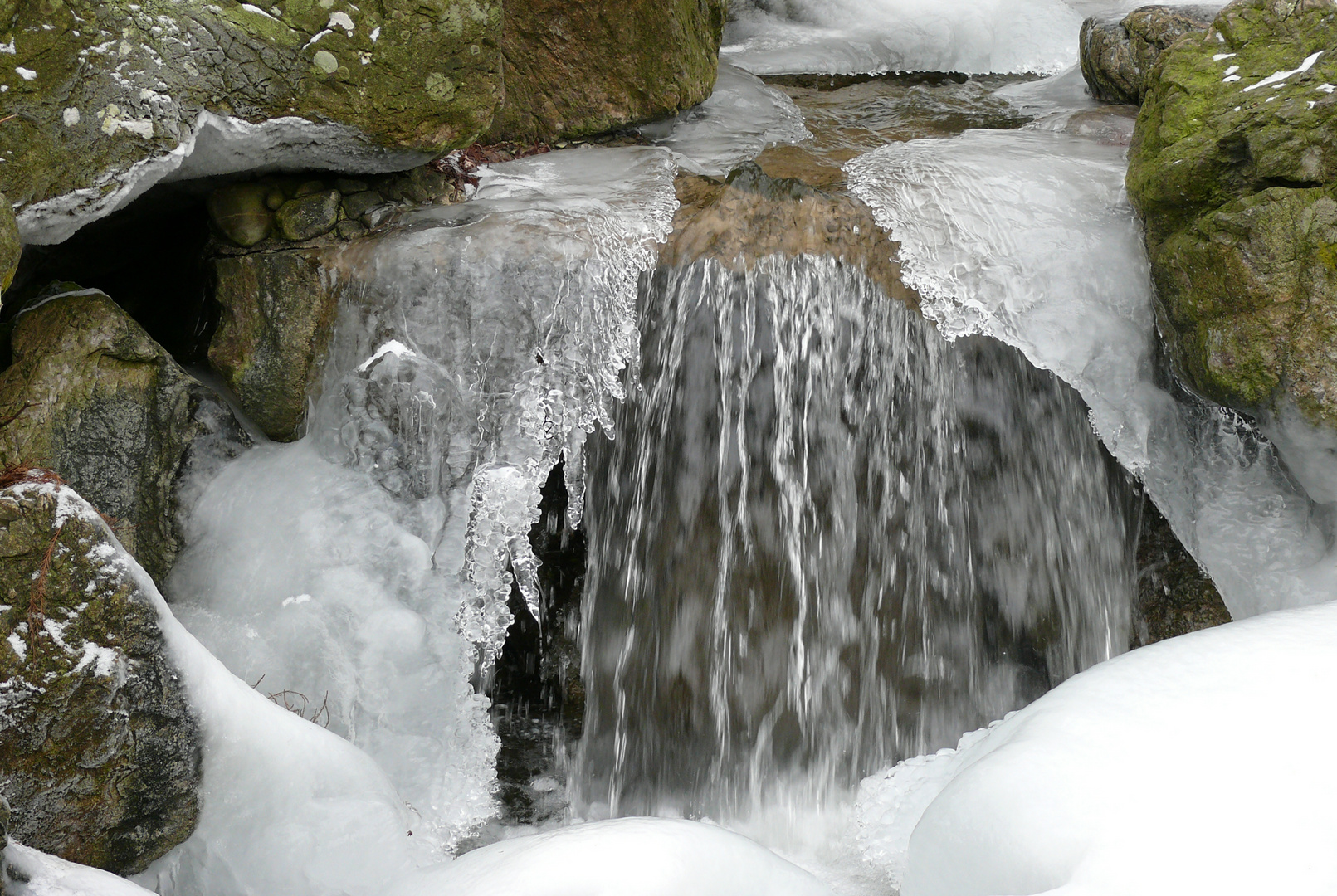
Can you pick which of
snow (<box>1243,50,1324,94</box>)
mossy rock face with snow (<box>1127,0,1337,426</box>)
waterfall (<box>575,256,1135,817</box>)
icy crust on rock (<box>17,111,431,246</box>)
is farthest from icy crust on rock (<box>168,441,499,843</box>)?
snow (<box>1243,50,1324,94</box>)

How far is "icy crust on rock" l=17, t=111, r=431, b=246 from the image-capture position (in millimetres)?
2697

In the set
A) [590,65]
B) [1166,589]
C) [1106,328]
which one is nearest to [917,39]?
[590,65]

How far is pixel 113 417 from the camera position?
9.84ft

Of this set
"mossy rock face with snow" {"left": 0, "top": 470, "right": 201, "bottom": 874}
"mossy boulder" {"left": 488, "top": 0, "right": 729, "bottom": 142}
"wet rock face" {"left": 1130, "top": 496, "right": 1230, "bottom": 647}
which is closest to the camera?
"mossy rock face with snow" {"left": 0, "top": 470, "right": 201, "bottom": 874}

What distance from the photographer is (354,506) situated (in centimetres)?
324

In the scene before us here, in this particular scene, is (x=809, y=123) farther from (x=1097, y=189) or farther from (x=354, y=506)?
(x=354, y=506)

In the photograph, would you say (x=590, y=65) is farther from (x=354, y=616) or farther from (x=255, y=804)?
(x=255, y=804)

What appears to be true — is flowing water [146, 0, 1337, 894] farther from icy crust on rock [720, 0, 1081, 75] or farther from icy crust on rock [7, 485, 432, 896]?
icy crust on rock [720, 0, 1081, 75]

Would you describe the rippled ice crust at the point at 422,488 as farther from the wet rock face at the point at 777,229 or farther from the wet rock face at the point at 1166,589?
the wet rock face at the point at 1166,589

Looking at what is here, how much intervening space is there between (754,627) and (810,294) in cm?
124

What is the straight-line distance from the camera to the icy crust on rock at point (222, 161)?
106 inches

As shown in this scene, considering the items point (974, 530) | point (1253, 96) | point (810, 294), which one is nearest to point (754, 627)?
point (974, 530)

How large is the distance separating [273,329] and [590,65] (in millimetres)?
2059

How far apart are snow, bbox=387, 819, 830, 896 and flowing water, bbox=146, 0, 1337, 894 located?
3.02ft
